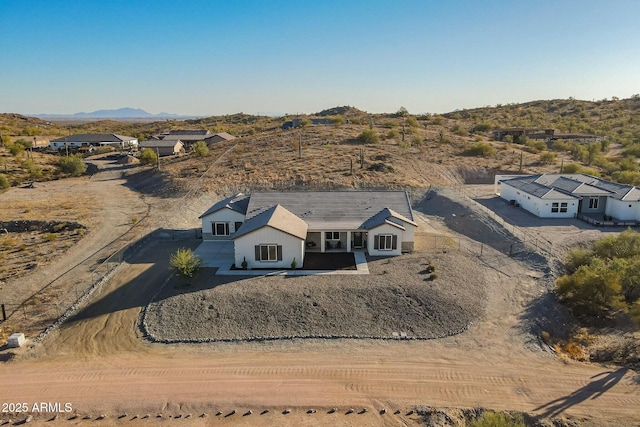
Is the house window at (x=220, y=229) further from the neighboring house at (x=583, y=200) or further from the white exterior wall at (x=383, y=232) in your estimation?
the neighboring house at (x=583, y=200)

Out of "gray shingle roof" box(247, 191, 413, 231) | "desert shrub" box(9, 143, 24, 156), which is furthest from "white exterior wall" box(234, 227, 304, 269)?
"desert shrub" box(9, 143, 24, 156)

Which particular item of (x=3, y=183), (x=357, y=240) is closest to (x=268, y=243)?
(x=357, y=240)

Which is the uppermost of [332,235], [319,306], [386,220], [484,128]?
[484,128]

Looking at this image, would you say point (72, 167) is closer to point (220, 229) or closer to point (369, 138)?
point (220, 229)

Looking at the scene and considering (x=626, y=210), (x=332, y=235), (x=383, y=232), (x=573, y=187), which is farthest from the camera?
(x=573, y=187)

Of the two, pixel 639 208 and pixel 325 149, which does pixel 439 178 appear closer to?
pixel 325 149

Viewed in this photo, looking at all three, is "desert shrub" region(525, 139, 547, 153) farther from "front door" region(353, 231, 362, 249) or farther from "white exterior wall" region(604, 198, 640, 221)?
"front door" region(353, 231, 362, 249)
